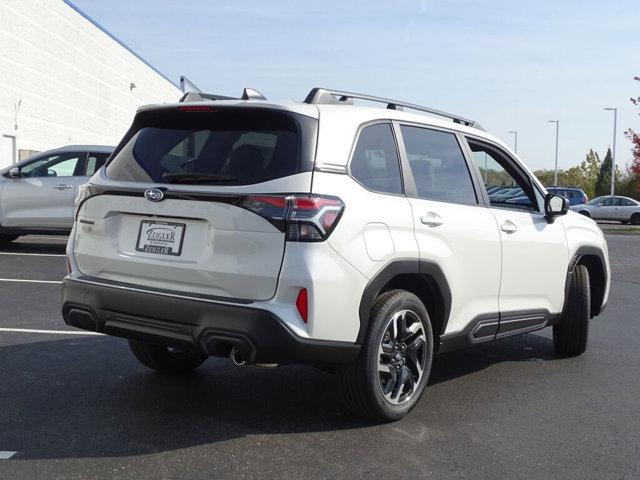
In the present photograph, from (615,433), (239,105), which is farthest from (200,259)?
(615,433)

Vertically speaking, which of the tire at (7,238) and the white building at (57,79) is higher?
the white building at (57,79)

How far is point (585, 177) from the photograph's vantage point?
8800 cm

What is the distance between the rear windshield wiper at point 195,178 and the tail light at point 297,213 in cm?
23

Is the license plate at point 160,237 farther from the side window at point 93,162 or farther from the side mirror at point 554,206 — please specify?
the side window at point 93,162

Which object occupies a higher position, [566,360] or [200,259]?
[200,259]

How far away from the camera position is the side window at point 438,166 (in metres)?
4.59

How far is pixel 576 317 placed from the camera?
242 inches

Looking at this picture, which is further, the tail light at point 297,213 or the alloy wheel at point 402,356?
the alloy wheel at point 402,356

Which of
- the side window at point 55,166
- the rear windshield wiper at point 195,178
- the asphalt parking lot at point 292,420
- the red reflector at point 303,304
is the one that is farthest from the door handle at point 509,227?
the side window at point 55,166

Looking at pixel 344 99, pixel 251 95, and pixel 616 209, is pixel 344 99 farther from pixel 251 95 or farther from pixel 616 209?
pixel 616 209

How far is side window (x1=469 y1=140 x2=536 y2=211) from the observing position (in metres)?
5.45

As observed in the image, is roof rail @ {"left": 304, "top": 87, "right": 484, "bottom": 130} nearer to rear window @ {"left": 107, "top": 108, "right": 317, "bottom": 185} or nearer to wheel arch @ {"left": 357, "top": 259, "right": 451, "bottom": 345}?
rear window @ {"left": 107, "top": 108, "right": 317, "bottom": 185}

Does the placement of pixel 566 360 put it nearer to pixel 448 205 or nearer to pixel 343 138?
pixel 448 205

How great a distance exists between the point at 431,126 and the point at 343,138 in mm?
1078
